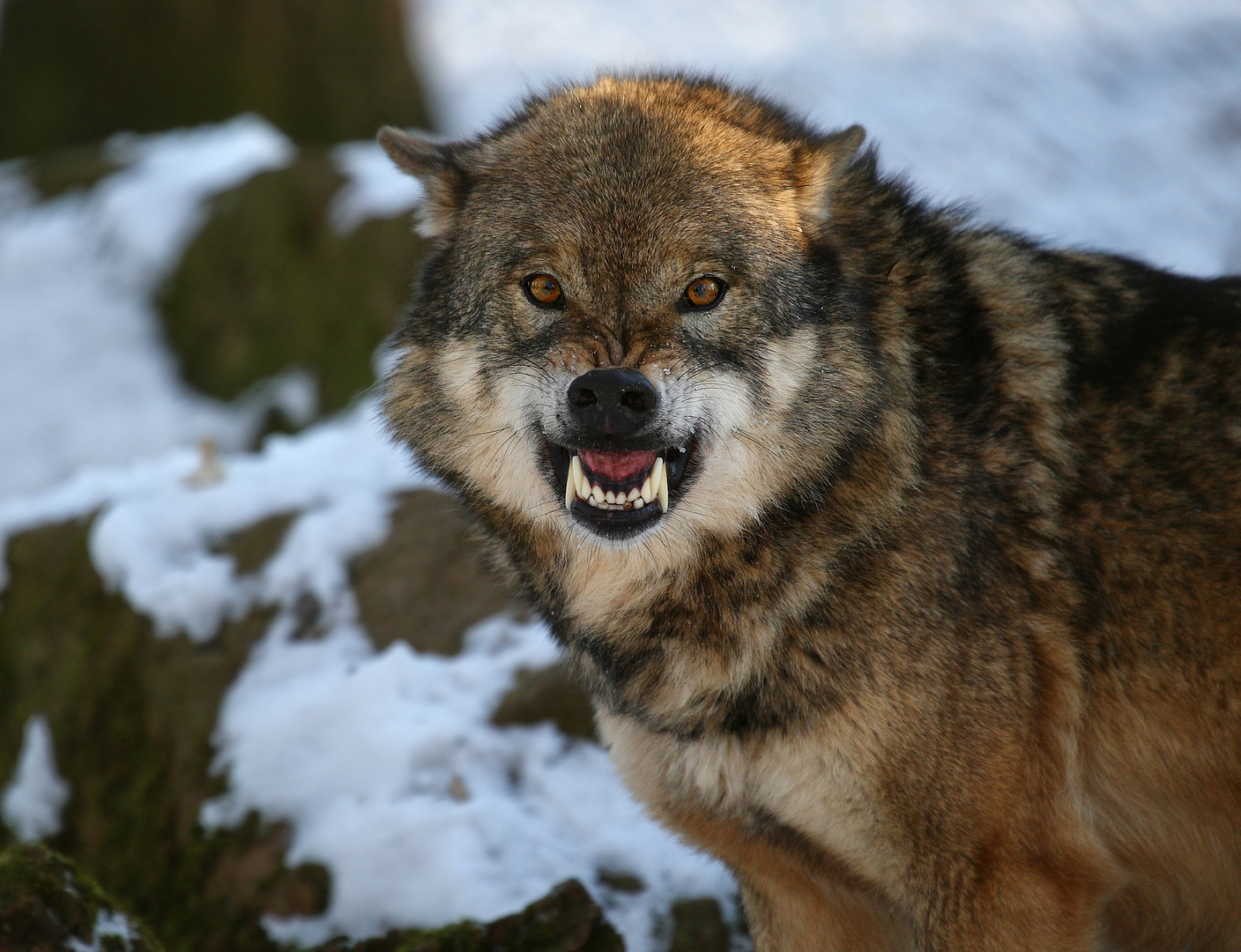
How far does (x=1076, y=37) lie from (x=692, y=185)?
9332 millimetres

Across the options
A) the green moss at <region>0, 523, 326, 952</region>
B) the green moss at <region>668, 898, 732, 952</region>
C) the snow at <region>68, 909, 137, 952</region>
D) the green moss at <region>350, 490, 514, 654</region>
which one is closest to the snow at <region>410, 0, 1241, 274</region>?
the green moss at <region>350, 490, 514, 654</region>

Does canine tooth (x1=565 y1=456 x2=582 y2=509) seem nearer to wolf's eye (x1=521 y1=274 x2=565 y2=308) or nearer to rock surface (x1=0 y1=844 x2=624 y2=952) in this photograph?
wolf's eye (x1=521 y1=274 x2=565 y2=308)

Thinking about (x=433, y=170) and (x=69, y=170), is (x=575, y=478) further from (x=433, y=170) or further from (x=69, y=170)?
(x=69, y=170)

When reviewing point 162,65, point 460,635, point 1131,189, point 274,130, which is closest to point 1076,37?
→ point 1131,189

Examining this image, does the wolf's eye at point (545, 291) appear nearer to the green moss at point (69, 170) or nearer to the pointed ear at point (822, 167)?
the pointed ear at point (822, 167)

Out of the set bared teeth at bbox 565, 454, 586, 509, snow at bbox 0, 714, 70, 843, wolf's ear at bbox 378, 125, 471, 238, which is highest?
wolf's ear at bbox 378, 125, 471, 238

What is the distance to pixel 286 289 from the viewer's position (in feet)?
23.6

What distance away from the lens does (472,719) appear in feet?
11.8

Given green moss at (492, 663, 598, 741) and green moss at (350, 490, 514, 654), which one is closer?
green moss at (492, 663, 598, 741)

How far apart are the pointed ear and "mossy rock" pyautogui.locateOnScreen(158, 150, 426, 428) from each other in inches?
162

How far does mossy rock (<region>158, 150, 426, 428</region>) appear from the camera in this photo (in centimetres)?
669

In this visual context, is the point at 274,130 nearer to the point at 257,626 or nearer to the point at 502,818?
the point at 257,626

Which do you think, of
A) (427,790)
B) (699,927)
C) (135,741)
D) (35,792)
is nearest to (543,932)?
(699,927)

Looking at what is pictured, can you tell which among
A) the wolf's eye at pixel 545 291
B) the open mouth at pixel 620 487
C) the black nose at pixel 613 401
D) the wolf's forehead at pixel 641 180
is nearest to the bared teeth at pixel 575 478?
the open mouth at pixel 620 487
